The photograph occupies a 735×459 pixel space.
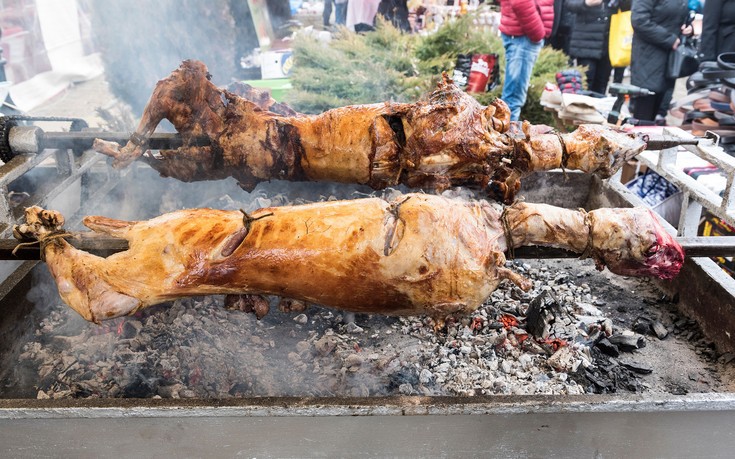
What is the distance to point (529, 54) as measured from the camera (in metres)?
7.35

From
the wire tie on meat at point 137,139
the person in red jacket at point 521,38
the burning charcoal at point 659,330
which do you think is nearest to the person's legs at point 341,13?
the person in red jacket at point 521,38

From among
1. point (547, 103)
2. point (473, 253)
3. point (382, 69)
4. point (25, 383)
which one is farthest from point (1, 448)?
point (547, 103)

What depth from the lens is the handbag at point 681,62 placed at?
7.91 m

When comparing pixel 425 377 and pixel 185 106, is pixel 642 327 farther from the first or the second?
pixel 185 106

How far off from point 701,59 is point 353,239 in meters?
7.71

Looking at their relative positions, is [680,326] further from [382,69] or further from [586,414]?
[382,69]

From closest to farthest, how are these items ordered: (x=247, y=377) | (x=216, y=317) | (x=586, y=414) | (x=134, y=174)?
(x=586, y=414), (x=247, y=377), (x=216, y=317), (x=134, y=174)

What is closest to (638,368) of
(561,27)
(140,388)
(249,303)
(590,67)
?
(249,303)

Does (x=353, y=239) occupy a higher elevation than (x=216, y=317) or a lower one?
higher

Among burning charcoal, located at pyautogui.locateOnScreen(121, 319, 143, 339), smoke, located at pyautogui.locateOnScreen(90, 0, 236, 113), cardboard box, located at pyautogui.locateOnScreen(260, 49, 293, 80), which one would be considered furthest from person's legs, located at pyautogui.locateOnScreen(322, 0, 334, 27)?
burning charcoal, located at pyautogui.locateOnScreen(121, 319, 143, 339)

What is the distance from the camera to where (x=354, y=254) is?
2.18 metres

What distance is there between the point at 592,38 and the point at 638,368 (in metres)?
7.80

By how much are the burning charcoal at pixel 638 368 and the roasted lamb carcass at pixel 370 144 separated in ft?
3.43

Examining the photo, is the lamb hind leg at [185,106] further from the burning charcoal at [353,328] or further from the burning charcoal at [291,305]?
the burning charcoal at [353,328]
